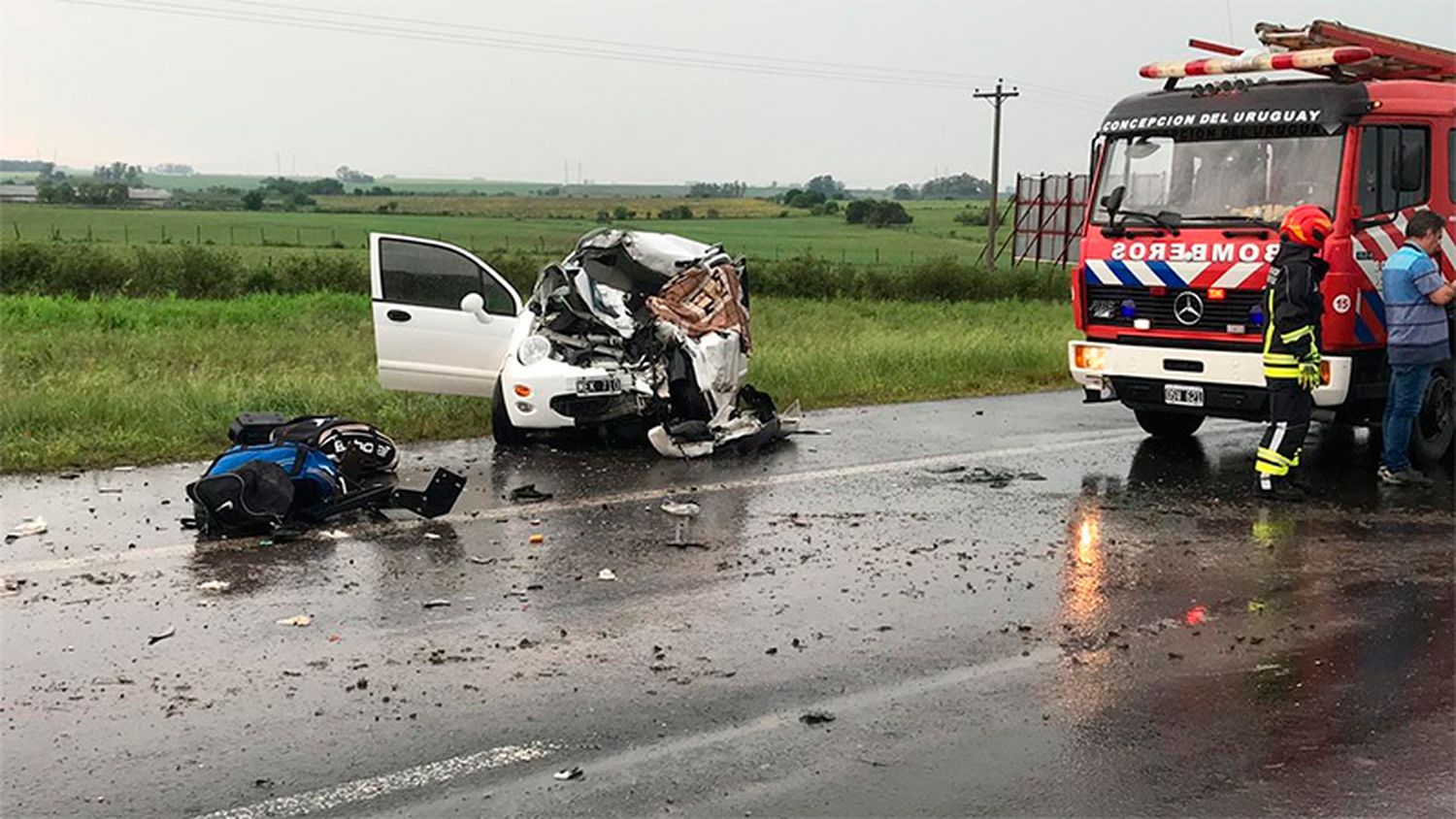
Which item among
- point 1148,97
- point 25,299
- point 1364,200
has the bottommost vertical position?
point 25,299

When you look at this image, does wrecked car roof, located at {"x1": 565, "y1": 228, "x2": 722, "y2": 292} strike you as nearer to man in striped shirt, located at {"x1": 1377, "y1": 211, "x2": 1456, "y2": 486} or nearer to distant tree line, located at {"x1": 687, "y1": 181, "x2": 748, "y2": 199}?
man in striped shirt, located at {"x1": 1377, "y1": 211, "x2": 1456, "y2": 486}

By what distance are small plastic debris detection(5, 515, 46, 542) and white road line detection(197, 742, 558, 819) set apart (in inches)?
161

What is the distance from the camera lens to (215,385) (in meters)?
12.9

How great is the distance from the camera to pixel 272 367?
654 inches

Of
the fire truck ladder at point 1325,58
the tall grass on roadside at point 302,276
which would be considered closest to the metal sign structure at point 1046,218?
the tall grass on roadside at point 302,276

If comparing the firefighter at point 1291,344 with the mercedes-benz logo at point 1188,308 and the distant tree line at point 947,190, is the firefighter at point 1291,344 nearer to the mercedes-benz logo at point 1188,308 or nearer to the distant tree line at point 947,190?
the mercedes-benz logo at point 1188,308

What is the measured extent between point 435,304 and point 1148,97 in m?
5.65

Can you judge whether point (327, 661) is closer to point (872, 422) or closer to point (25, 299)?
point (872, 422)

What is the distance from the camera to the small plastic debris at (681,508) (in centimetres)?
851

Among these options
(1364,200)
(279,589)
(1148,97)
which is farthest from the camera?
(1148,97)

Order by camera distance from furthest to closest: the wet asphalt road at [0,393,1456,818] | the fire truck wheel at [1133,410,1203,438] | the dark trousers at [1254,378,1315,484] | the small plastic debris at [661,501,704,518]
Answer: the fire truck wheel at [1133,410,1203,438], the dark trousers at [1254,378,1315,484], the small plastic debris at [661,501,704,518], the wet asphalt road at [0,393,1456,818]

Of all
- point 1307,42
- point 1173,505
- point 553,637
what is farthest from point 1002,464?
point 553,637

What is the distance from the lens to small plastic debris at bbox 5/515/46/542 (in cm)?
769

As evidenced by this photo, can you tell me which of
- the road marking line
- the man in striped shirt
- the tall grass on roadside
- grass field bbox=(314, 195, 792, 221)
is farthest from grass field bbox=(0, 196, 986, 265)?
the road marking line
